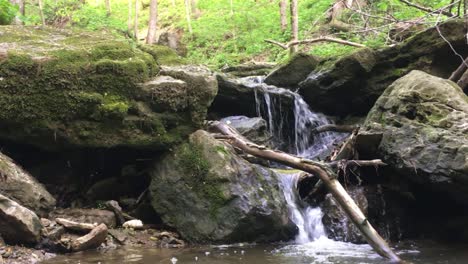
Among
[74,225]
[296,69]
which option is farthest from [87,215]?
[296,69]

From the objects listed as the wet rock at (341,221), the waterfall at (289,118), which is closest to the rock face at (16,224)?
the wet rock at (341,221)

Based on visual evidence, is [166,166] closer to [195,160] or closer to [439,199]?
[195,160]

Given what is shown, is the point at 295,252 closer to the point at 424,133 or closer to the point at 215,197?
the point at 215,197

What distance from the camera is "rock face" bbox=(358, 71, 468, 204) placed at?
20.1ft

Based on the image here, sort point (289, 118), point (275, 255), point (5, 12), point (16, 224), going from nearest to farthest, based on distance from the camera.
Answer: point (16, 224), point (275, 255), point (5, 12), point (289, 118)

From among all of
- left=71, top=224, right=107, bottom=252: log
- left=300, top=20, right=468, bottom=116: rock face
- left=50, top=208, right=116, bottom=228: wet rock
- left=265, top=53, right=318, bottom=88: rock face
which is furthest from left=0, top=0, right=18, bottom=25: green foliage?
left=300, top=20, right=468, bottom=116: rock face

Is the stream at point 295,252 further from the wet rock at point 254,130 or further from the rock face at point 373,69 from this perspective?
the rock face at point 373,69

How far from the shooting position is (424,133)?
258 inches

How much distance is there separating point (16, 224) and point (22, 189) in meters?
0.75

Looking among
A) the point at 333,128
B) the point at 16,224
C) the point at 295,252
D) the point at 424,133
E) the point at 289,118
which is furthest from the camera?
the point at 289,118

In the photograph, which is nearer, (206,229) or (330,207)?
(206,229)

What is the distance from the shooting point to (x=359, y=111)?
1130 cm

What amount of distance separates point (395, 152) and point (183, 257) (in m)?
3.55

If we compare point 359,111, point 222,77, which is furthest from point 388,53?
point 222,77
